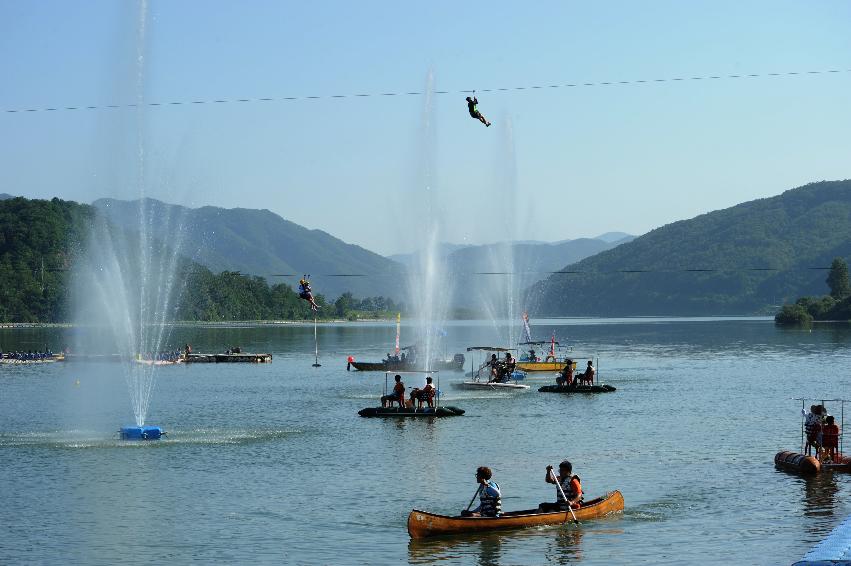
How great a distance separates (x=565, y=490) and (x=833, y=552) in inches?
416

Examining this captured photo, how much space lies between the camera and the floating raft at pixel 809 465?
45.7 metres

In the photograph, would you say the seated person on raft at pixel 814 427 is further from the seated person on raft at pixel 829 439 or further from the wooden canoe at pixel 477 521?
the wooden canoe at pixel 477 521

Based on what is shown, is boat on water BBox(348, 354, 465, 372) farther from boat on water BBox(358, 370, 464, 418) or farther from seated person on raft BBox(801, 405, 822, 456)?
seated person on raft BBox(801, 405, 822, 456)

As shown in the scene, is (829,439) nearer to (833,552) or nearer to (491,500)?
(491,500)

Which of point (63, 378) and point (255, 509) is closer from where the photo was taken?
point (255, 509)

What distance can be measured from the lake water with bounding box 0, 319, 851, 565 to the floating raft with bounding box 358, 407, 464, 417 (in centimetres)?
68

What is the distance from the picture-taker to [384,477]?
47.0 m

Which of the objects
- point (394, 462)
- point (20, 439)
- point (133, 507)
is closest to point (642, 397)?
point (394, 462)

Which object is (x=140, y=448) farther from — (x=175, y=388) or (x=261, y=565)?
(x=175, y=388)

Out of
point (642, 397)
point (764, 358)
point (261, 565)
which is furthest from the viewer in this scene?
point (764, 358)

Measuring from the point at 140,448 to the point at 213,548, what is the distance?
21.3 metres

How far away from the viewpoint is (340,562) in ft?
108


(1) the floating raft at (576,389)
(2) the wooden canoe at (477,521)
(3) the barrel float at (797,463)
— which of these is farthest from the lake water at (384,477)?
(1) the floating raft at (576,389)

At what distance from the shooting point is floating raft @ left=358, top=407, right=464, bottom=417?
65688mm
